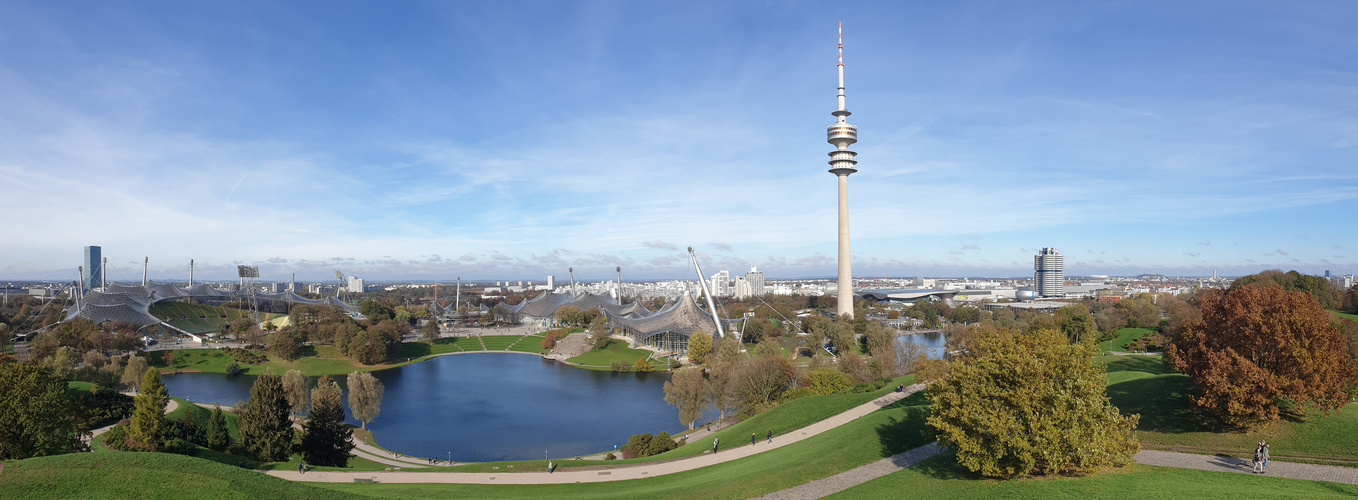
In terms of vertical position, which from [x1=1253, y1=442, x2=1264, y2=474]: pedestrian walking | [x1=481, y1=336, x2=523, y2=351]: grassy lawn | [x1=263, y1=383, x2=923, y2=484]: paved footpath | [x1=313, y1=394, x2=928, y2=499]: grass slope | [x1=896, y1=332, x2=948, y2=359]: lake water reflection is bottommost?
[x1=481, y1=336, x2=523, y2=351]: grassy lawn

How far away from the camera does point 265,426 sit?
69.6 feet

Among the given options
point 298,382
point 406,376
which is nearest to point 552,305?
point 406,376

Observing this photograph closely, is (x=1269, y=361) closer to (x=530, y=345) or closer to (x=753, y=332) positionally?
(x=753, y=332)

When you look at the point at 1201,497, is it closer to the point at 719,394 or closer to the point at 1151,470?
the point at 1151,470

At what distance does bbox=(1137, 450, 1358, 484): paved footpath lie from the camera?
1280cm

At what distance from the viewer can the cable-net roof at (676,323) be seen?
59.8 metres

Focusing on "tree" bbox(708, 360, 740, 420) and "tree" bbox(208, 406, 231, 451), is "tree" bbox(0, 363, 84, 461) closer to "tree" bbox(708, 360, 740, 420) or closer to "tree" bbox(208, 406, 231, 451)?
"tree" bbox(208, 406, 231, 451)

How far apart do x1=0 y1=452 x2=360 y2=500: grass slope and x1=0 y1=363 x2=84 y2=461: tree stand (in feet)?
18.0

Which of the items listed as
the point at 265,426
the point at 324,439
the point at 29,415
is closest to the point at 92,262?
the point at 265,426

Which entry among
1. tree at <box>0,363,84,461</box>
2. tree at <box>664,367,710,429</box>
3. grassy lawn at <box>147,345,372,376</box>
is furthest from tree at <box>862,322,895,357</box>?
tree at <box>0,363,84,461</box>

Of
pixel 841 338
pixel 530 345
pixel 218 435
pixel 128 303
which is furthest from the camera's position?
pixel 530 345

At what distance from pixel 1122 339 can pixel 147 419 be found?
195 ft

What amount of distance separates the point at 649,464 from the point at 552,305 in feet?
257

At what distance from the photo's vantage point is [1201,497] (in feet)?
36.1
